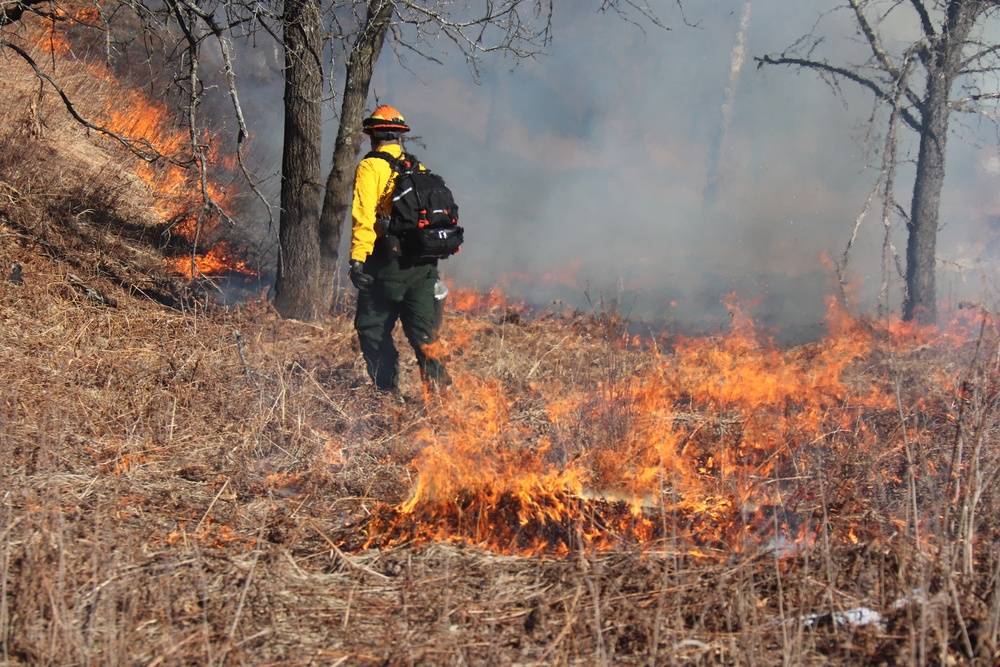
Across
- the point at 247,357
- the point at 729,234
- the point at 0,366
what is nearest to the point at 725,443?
the point at 247,357

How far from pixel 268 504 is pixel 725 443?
8.84 feet

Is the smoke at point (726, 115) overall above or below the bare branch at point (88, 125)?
above

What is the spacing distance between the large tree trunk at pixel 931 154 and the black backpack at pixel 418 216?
285 inches

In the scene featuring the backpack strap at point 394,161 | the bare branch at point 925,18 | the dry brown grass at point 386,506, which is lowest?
the dry brown grass at point 386,506

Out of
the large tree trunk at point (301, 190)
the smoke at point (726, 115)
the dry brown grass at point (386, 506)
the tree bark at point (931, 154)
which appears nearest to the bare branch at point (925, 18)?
the tree bark at point (931, 154)

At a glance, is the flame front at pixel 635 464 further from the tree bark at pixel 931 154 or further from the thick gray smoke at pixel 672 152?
the thick gray smoke at pixel 672 152

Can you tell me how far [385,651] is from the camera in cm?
256

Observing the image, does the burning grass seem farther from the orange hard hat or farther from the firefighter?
the orange hard hat

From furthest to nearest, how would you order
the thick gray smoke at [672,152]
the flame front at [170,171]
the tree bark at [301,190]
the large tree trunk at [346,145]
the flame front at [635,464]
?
the thick gray smoke at [672,152] < the flame front at [170,171] < the large tree trunk at [346,145] < the tree bark at [301,190] < the flame front at [635,464]

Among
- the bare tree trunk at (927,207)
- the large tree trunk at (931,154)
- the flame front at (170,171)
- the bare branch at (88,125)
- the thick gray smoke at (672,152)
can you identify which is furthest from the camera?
the thick gray smoke at (672,152)

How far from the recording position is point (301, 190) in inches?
292

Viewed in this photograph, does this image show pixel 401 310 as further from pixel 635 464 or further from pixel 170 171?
pixel 170 171

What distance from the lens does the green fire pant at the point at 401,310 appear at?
17.3 feet

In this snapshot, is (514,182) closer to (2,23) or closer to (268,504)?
(2,23)
